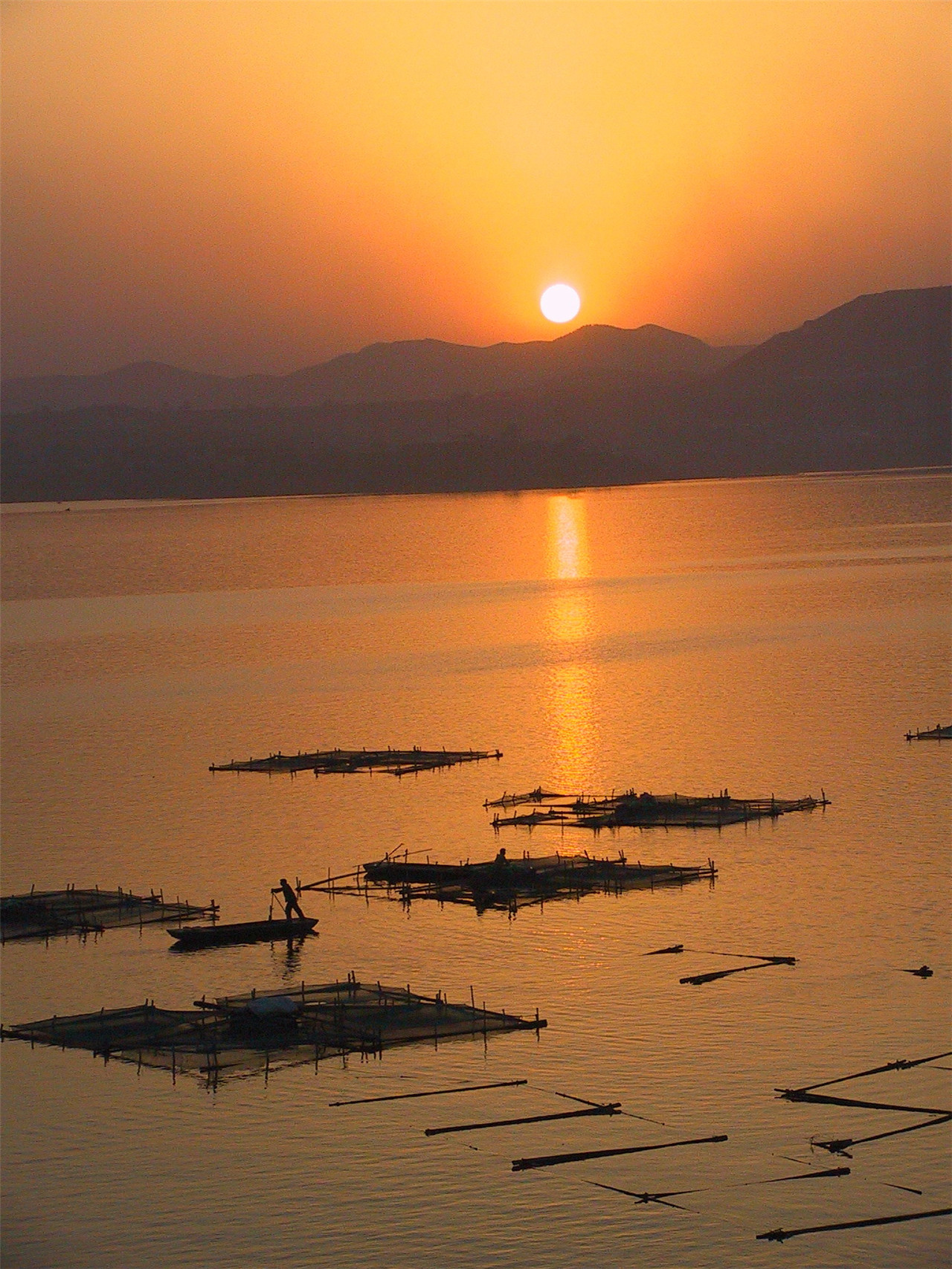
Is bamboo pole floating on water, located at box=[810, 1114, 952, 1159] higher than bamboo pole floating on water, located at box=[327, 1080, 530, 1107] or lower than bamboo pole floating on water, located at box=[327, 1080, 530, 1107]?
lower

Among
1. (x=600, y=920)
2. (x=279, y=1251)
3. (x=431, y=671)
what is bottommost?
(x=279, y=1251)

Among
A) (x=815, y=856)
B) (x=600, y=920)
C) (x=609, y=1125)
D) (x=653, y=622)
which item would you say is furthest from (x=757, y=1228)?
(x=653, y=622)

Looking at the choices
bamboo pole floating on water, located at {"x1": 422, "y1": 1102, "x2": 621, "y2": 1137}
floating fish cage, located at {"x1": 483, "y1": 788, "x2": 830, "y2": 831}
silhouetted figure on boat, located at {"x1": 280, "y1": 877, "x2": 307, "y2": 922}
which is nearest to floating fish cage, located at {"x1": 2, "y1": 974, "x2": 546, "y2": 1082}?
bamboo pole floating on water, located at {"x1": 422, "y1": 1102, "x2": 621, "y2": 1137}

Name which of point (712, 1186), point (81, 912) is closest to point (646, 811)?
point (81, 912)

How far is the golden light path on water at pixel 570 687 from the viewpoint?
2212 inches

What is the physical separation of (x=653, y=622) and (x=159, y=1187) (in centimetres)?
7922

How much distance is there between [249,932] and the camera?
35.9 metres

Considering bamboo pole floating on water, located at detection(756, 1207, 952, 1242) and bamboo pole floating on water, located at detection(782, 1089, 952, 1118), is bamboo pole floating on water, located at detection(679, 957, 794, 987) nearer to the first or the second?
bamboo pole floating on water, located at detection(782, 1089, 952, 1118)

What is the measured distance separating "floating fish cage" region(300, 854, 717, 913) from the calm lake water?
711 mm

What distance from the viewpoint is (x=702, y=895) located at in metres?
38.3

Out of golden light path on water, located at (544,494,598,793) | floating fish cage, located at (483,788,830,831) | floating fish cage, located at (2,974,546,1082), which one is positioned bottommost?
floating fish cage, located at (2,974,546,1082)

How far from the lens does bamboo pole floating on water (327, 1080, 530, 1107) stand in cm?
2708

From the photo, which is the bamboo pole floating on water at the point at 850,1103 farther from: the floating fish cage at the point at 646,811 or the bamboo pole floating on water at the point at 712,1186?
the floating fish cage at the point at 646,811

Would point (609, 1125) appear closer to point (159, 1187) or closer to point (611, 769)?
point (159, 1187)
